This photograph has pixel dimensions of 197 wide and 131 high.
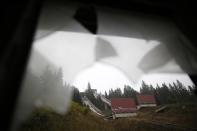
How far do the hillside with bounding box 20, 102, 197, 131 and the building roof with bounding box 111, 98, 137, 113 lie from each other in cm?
33

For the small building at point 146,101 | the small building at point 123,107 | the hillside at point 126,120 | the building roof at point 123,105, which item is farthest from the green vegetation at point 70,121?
the small building at point 146,101

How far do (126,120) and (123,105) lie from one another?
22.6 inches

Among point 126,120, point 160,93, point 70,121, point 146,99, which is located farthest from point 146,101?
point 70,121

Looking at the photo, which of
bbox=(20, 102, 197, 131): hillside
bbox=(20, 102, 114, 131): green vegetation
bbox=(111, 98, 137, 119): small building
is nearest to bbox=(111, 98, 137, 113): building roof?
bbox=(111, 98, 137, 119): small building

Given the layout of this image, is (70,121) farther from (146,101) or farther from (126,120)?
(146,101)

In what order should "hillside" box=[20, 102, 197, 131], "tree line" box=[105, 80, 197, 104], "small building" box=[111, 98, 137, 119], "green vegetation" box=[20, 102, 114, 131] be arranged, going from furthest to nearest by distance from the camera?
"small building" box=[111, 98, 137, 119] → "tree line" box=[105, 80, 197, 104] → "hillside" box=[20, 102, 197, 131] → "green vegetation" box=[20, 102, 114, 131]

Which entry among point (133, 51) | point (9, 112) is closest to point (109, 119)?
point (133, 51)

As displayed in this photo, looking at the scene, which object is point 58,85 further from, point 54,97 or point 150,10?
point 150,10

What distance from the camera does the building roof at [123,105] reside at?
5719 millimetres

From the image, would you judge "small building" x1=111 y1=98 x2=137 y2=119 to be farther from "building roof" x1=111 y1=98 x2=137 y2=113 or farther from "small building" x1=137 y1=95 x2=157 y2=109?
"small building" x1=137 y1=95 x2=157 y2=109

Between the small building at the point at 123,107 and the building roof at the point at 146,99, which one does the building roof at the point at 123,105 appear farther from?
the building roof at the point at 146,99

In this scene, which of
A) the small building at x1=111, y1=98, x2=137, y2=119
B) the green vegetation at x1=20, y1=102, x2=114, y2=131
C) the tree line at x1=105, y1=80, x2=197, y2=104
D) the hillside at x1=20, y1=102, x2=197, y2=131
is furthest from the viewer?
the small building at x1=111, y1=98, x2=137, y2=119

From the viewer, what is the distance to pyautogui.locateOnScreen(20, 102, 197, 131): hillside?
170 inches

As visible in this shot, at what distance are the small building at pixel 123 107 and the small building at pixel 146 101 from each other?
0.21m
